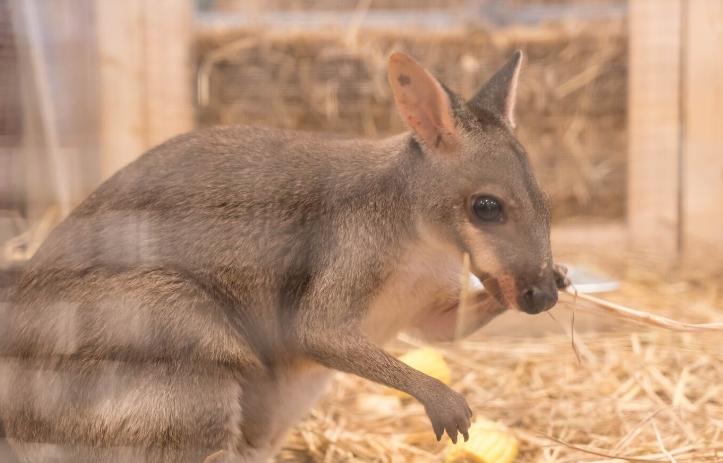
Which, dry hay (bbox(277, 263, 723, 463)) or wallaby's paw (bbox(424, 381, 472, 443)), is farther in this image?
dry hay (bbox(277, 263, 723, 463))

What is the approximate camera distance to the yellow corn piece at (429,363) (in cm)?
318

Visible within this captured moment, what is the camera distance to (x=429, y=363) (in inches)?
126

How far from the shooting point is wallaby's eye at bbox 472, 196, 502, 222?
237 centimetres

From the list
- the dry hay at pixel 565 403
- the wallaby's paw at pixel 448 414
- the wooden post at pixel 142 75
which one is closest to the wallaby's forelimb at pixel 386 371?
the wallaby's paw at pixel 448 414

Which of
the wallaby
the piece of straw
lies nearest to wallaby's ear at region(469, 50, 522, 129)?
the wallaby

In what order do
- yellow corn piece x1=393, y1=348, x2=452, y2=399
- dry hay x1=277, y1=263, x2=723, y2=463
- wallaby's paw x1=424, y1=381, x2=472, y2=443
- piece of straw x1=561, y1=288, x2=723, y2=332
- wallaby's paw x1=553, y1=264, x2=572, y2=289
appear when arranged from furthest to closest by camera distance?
1. yellow corn piece x1=393, y1=348, x2=452, y2=399
2. dry hay x1=277, y1=263, x2=723, y2=463
3. wallaby's paw x1=553, y1=264, x2=572, y2=289
4. piece of straw x1=561, y1=288, x2=723, y2=332
5. wallaby's paw x1=424, y1=381, x2=472, y2=443

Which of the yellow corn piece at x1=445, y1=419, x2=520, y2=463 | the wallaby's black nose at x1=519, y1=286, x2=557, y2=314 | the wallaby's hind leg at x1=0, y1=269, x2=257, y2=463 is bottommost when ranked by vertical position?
the yellow corn piece at x1=445, y1=419, x2=520, y2=463

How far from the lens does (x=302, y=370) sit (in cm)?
262

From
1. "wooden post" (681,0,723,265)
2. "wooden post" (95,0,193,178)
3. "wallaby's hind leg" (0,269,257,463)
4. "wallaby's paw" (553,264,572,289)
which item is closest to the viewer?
"wallaby's hind leg" (0,269,257,463)

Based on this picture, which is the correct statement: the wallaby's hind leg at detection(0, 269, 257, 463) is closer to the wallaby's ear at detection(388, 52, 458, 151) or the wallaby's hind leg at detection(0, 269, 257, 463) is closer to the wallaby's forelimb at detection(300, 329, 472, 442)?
the wallaby's forelimb at detection(300, 329, 472, 442)

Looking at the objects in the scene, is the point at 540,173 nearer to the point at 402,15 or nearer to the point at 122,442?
the point at 402,15

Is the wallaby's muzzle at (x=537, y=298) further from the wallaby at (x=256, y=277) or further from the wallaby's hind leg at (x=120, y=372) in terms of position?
the wallaby's hind leg at (x=120, y=372)

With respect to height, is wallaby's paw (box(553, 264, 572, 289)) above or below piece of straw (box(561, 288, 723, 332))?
above

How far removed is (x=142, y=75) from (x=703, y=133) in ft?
9.86
